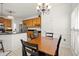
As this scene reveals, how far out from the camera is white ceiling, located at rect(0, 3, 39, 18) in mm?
951

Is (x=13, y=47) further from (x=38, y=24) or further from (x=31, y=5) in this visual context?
(x=31, y=5)

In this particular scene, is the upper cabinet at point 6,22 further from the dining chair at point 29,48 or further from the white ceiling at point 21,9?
the dining chair at point 29,48

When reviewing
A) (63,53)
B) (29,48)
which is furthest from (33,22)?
(63,53)

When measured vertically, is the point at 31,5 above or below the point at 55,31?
above

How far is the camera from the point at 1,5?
960 millimetres

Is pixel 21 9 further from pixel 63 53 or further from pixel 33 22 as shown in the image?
pixel 63 53

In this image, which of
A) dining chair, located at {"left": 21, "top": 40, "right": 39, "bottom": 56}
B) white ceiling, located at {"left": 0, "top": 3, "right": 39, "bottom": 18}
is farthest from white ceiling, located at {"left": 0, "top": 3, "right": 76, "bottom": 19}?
dining chair, located at {"left": 21, "top": 40, "right": 39, "bottom": 56}

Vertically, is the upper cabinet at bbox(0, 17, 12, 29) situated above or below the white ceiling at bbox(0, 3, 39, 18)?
below

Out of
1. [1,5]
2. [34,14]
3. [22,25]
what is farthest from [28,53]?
[1,5]

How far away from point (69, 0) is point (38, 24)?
1.14 feet

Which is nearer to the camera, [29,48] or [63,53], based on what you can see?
[63,53]

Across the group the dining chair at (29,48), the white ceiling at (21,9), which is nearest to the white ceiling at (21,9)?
the white ceiling at (21,9)

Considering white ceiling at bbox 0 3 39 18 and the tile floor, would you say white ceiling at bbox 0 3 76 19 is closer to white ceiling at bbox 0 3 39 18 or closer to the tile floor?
white ceiling at bbox 0 3 39 18

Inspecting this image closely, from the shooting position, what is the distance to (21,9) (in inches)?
39.8
